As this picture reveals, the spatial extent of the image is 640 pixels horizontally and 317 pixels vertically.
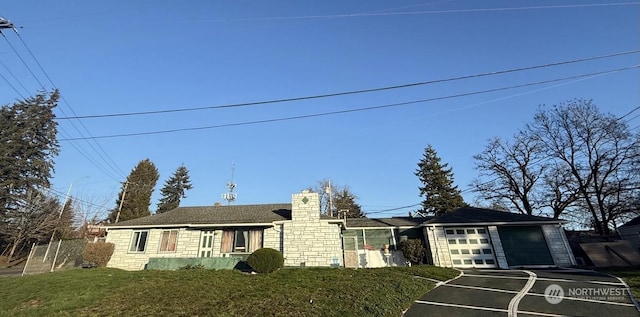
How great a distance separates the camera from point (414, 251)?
1798 cm

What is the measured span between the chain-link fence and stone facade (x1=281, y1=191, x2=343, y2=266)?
46.8 feet

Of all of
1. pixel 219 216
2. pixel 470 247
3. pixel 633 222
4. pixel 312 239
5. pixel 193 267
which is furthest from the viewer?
pixel 633 222

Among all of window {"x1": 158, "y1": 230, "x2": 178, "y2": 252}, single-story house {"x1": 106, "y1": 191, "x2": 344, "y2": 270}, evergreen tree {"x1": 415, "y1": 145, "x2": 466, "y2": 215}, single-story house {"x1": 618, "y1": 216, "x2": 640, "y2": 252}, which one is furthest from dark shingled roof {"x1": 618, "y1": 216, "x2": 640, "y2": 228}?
window {"x1": 158, "y1": 230, "x2": 178, "y2": 252}

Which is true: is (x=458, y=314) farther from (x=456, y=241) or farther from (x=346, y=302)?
(x=456, y=241)

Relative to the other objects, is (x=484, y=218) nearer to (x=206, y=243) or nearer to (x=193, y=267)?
(x=193, y=267)

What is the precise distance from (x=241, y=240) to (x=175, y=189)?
4263 centimetres

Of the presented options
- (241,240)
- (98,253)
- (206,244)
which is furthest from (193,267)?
(98,253)

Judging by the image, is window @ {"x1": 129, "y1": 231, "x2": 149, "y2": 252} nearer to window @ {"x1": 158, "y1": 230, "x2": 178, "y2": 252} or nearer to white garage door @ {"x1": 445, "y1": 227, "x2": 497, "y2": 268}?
window @ {"x1": 158, "y1": 230, "x2": 178, "y2": 252}

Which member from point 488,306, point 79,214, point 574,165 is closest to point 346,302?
point 488,306

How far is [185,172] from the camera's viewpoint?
55656 mm

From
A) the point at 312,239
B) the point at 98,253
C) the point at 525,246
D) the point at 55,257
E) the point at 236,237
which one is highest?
the point at 236,237

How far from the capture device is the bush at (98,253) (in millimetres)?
16719

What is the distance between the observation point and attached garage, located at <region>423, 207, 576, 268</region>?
16562 millimetres

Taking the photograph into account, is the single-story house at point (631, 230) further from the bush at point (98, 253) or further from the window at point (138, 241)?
the bush at point (98, 253)
